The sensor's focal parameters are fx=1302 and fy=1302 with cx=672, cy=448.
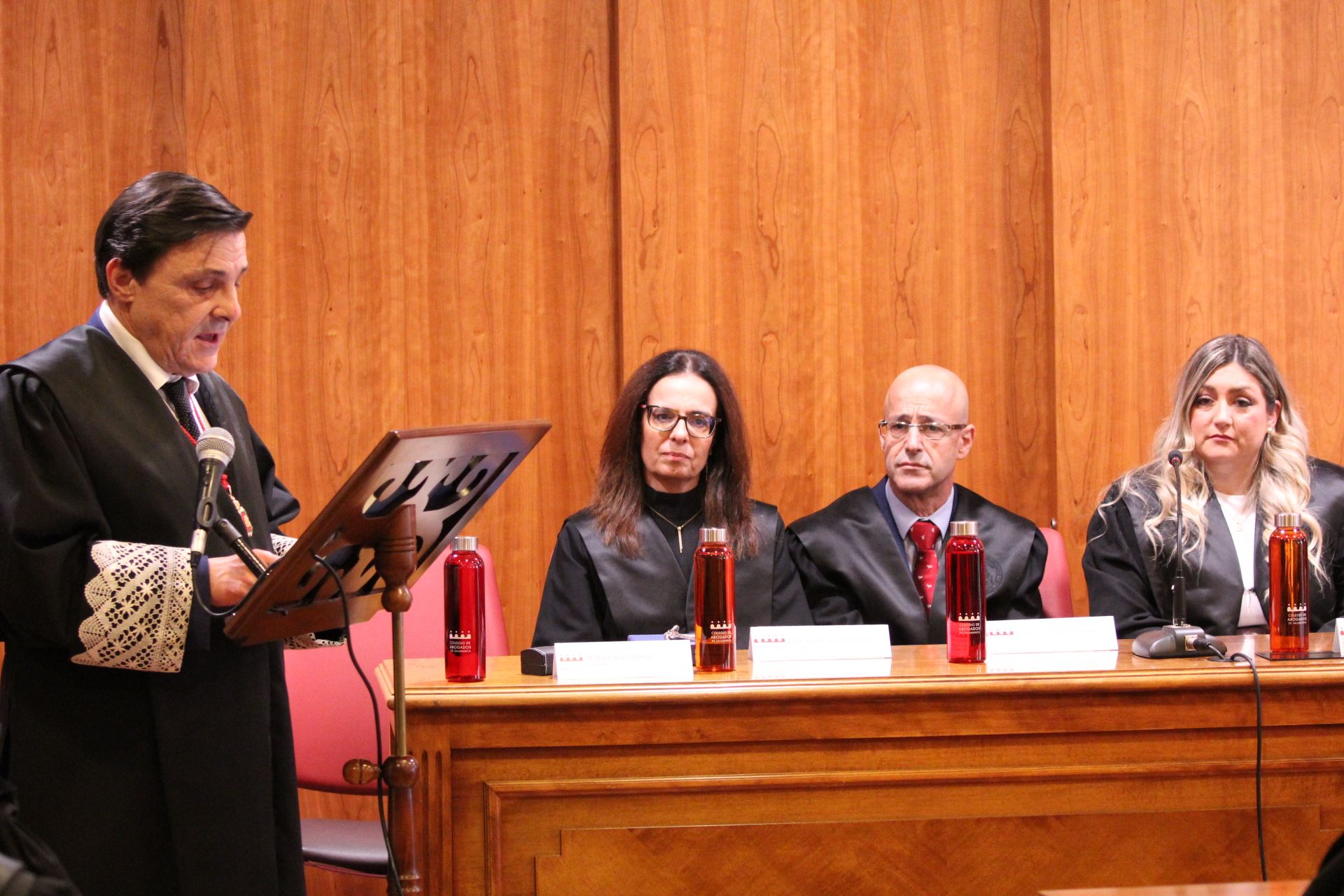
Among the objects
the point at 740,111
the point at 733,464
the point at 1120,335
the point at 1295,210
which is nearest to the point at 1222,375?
the point at 1120,335

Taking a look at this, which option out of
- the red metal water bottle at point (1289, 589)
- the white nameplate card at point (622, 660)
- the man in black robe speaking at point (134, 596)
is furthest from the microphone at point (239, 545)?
the red metal water bottle at point (1289, 589)

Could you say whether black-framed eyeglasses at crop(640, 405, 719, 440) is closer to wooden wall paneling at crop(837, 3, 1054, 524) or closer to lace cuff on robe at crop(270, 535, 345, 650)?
wooden wall paneling at crop(837, 3, 1054, 524)

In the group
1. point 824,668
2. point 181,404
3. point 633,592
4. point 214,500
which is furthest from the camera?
point 633,592

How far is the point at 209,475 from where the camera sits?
1677mm

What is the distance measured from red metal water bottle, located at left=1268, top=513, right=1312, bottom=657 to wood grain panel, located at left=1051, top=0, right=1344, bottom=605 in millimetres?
1355

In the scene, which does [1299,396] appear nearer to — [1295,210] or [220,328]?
[1295,210]

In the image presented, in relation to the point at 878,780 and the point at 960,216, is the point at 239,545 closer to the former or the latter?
the point at 878,780

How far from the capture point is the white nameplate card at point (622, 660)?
92.3 inches

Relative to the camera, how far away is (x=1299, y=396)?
12.9ft

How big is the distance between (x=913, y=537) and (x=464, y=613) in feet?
4.53

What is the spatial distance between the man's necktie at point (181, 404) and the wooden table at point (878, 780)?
1.91 feet

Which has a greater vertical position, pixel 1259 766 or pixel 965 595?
pixel 965 595

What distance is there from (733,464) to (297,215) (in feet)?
5.12

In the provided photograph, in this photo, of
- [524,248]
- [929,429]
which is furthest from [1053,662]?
[524,248]
